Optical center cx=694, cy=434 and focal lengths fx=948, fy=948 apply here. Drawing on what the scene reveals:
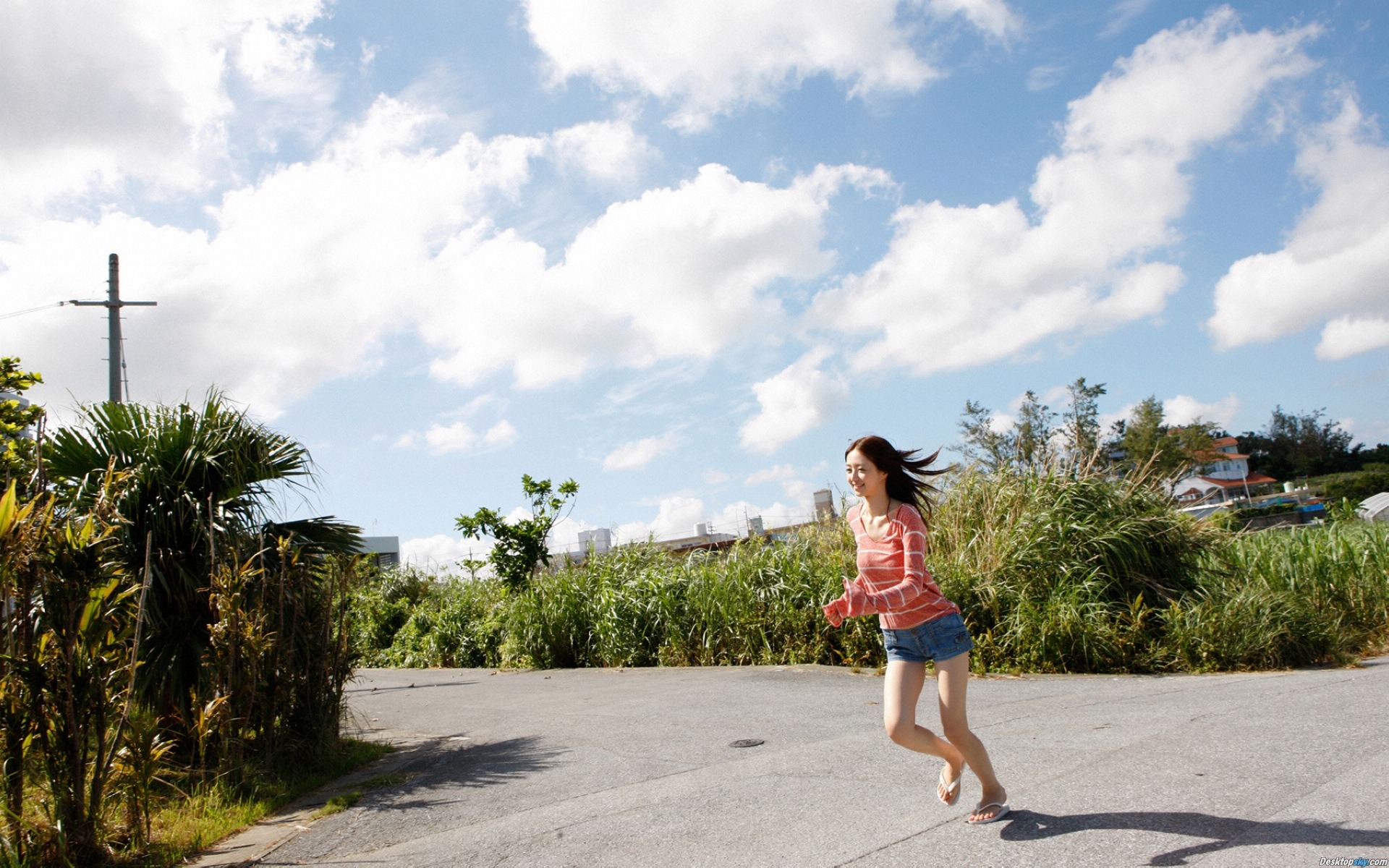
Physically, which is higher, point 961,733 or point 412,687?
point 961,733

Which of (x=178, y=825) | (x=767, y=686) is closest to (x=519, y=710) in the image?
(x=767, y=686)

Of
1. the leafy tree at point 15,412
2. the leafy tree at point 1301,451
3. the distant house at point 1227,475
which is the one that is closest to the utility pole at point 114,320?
the leafy tree at point 15,412

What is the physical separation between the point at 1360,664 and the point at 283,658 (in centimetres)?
971

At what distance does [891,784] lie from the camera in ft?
17.0

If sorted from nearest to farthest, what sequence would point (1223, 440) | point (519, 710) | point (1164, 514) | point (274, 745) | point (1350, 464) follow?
point (274, 745), point (519, 710), point (1164, 514), point (1350, 464), point (1223, 440)

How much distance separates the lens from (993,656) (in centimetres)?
993

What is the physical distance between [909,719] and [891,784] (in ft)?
3.96

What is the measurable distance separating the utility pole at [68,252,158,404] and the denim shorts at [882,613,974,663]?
41.0 feet

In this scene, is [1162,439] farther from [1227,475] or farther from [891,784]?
[1227,475]

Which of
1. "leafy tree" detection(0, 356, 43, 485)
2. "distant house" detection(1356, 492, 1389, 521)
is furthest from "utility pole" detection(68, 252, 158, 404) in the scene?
"distant house" detection(1356, 492, 1389, 521)

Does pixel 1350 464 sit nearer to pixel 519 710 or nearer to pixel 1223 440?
pixel 1223 440

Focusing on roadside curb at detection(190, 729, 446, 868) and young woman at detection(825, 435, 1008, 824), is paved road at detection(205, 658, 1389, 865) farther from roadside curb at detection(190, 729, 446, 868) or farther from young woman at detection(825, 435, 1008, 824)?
young woman at detection(825, 435, 1008, 824)

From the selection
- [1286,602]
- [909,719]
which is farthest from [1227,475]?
[909,719]

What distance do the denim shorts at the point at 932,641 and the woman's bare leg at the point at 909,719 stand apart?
44 millimetres
